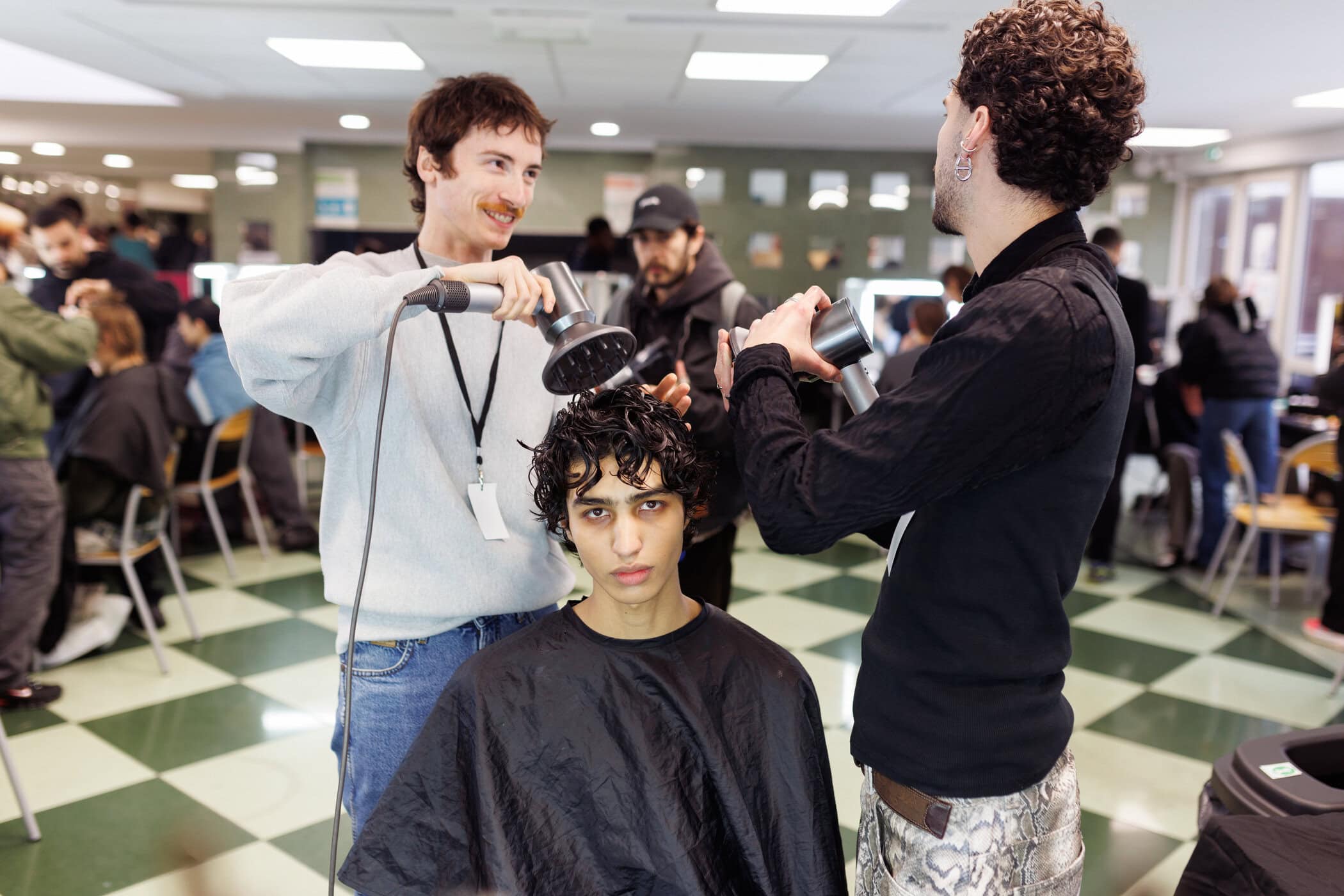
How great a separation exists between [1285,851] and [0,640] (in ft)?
11.0

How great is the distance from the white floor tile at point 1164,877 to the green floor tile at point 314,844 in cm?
176

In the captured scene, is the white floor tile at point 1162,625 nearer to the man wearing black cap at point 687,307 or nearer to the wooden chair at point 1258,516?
the wooden chair at point 1258,516

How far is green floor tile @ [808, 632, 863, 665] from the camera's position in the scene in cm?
362

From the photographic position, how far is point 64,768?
2.76 meters

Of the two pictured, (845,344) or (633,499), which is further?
(633,499)

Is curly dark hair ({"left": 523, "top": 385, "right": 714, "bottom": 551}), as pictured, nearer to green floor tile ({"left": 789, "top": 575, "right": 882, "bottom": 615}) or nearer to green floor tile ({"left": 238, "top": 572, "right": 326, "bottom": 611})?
green floor tile ({"left": 789, "top": 575, "right": 882, "bottom": 615})

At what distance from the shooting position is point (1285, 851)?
126 centimetres

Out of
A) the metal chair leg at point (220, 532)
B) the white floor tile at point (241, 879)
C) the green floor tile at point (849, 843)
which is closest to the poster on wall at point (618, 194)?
the metal chair leg at point (220, 532)

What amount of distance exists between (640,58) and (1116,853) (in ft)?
13.6

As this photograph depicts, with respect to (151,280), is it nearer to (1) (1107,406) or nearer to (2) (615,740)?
(2) (615,740)

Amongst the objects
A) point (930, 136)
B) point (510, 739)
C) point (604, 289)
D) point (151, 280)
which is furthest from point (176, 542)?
point (930, 136)

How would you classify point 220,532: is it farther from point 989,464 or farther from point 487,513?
point 989,464

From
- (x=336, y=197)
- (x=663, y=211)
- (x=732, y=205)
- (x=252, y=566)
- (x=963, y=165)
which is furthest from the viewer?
(x=336, y=197)

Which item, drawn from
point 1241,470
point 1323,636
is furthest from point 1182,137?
point 1323,636
